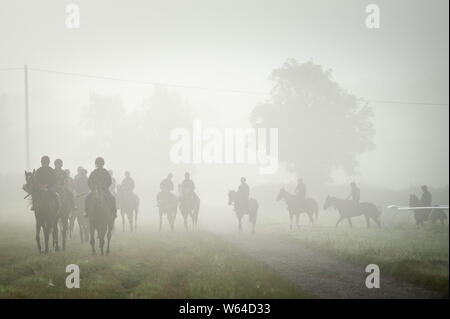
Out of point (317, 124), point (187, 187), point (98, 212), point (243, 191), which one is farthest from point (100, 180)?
point (317, 124)

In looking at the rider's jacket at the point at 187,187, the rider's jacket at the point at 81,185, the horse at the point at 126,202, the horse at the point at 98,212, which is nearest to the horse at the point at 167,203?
the rider's jacket at the point at 187,187

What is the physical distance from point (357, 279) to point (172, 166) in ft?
148

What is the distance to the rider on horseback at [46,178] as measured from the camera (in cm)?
1286

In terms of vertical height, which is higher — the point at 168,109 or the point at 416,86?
Answer: the point at 416,86

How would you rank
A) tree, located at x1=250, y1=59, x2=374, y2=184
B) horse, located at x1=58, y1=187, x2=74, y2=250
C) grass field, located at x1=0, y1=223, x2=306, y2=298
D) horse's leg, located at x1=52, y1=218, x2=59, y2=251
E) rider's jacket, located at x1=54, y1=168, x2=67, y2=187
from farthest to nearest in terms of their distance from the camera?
tree, located at x1=250, y1=59, x2=374, y2=184, horse, located at x1=58, y1=187, x2=74, y2=250, rider's jacket, located at x1=54, y1=168, x2=67, y2=187, horse's leg, located at x1=52, y1=218, x2=59, y2=251, grass field, located at x1=0, y1=223, x2=306, y2=298

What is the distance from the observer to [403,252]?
12.5m

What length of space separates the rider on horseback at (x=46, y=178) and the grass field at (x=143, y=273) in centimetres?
229

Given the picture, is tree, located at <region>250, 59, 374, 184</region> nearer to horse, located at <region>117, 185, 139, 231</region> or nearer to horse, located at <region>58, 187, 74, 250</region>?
horse, located at <region>117, 185, 139, 231</region>

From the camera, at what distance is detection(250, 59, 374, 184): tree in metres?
39.0

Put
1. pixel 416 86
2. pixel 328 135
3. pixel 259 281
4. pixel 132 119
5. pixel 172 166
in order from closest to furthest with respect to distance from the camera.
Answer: pixel 259 281 → pixel 328 135 → pixel 172 166 → pixel 132 119 → pixel 416 86

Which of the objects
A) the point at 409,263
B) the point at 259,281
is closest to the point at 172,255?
the point at 259,281

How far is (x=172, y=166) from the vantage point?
53.0 meters

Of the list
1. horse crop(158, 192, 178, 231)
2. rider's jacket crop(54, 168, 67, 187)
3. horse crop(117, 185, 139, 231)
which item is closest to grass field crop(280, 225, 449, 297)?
horse crop(158, 192, 178, 231)

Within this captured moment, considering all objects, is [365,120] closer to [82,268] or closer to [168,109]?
[168,109]
